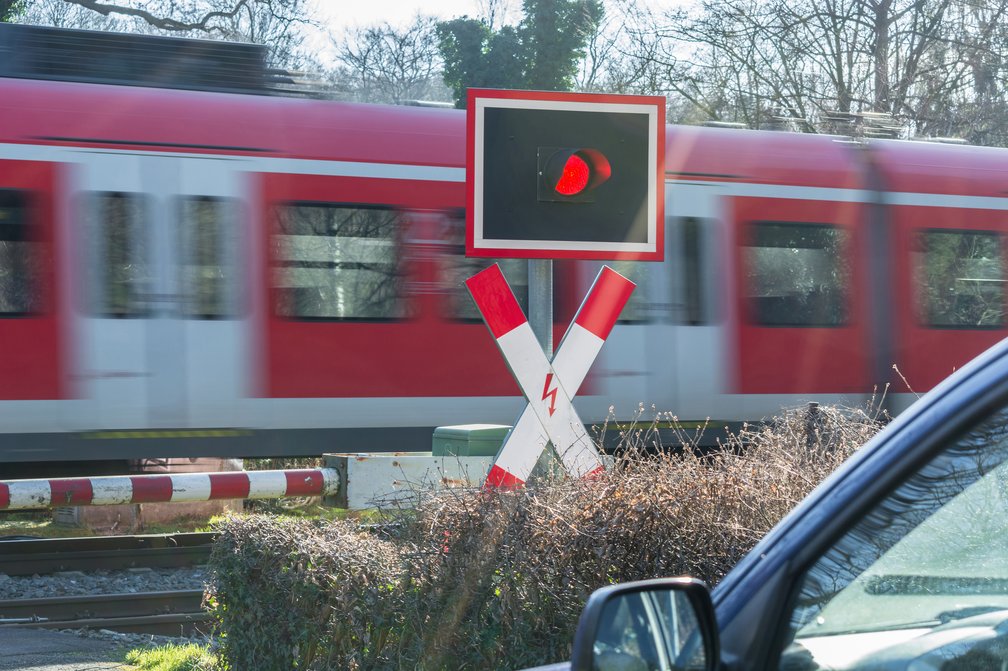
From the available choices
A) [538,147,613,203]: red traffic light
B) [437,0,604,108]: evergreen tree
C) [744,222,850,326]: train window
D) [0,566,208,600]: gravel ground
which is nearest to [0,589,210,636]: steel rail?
[0,566,208,600]: gravel ground

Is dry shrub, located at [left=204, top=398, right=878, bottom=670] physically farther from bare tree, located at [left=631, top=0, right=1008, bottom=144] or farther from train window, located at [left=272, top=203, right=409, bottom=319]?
bare tree, located at [left=631, top=0, right=1008, bottom=144]

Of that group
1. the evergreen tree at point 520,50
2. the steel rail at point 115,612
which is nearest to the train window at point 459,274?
the steel rail at point 115,612

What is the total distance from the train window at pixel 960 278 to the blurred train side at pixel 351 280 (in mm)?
54

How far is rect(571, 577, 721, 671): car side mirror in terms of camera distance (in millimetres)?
1729

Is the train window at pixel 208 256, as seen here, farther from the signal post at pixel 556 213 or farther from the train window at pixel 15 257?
the signal post at pixel 556 213

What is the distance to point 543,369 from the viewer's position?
16.0ft

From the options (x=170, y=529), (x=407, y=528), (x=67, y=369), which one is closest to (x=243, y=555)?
(x=407, y=528)

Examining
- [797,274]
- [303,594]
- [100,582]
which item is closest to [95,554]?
[100,582]

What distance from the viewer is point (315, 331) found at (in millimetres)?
9438

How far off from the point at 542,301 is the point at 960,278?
7.46 meters

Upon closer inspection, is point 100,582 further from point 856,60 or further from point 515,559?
point 856,60

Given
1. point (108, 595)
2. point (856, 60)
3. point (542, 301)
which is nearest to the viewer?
point (542, 301)

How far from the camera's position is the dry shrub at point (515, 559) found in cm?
404

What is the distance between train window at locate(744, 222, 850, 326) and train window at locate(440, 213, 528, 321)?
2.22 m
